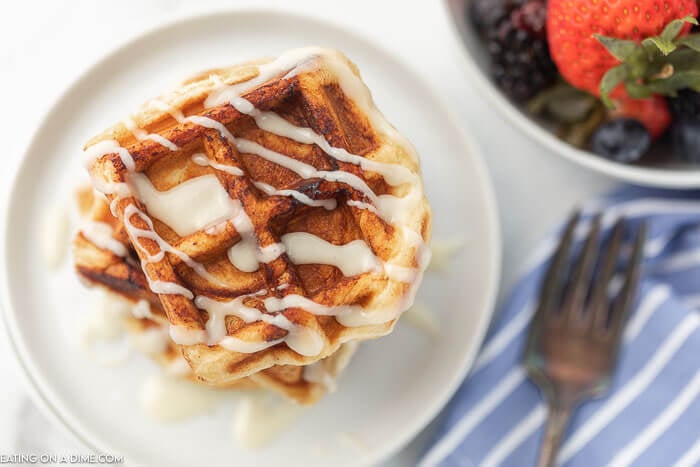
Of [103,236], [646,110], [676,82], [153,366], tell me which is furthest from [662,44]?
[153,366]

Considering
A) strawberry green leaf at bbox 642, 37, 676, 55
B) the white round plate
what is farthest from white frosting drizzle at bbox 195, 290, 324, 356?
strawberry green leaf at bbox 642, 37, 676, 55

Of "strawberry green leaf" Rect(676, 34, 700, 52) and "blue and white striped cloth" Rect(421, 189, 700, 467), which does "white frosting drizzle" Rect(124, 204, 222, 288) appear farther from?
"strawberry green leaf" Rect(676, 34, 700, 52)

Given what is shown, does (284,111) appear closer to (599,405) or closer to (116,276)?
(116,276)

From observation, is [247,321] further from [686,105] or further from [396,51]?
[686,105]

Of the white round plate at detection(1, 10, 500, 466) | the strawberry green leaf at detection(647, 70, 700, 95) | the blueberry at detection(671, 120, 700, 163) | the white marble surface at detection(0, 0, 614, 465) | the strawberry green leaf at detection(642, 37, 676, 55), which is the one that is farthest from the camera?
the white marble surface at detection(0, 0, 614, 465)

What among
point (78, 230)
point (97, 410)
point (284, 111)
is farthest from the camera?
point (97, 410)

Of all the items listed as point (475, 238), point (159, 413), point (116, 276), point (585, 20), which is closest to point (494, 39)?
point (585, 20)

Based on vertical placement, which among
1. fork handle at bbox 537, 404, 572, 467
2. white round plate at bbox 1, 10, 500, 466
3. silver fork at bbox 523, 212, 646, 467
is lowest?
fork handle at bbox 537, 404, 572, 467

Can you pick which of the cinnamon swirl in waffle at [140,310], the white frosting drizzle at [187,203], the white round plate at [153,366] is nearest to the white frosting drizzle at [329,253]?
the white frosting drizzle at [187,203]
